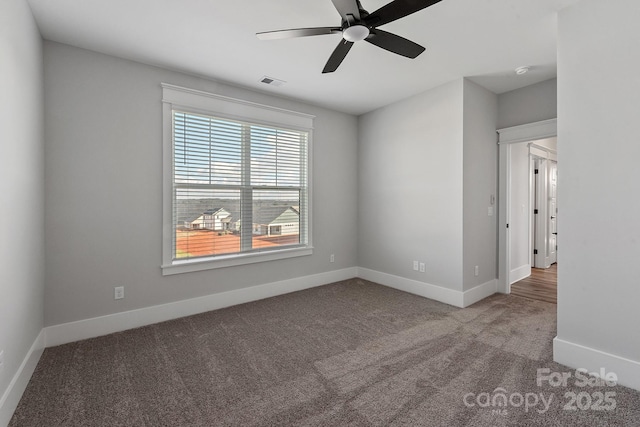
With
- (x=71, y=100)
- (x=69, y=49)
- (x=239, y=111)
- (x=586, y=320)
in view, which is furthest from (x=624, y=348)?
(x=69, y=49)

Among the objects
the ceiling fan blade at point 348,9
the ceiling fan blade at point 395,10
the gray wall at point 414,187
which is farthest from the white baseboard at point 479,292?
the ceiling fan blade at point 348,9

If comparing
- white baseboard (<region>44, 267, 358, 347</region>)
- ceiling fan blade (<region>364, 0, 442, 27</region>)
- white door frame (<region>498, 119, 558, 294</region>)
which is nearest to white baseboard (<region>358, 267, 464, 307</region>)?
white baseboard (<region>44, 267, 358, 347</region>)

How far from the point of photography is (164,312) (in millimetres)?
3164

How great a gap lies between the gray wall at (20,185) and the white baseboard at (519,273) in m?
5.35

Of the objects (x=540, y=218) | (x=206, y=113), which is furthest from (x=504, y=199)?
(x=206, y=113)

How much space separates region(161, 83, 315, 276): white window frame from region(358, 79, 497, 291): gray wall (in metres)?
1.34

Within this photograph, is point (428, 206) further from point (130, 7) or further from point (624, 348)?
point (130, 7)

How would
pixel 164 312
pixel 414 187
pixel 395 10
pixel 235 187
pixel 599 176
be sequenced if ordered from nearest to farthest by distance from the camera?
pixel 395 10
pixel 599 176
pixel 164 312
pixel 235 187
pixel 414 187

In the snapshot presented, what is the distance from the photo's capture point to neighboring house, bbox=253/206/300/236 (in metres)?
3.97

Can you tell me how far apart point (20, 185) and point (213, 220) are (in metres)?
1.75

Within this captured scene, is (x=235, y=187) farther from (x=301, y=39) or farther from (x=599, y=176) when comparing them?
(x=599, y=176)

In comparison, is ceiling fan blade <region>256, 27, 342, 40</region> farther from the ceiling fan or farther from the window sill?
the window sill

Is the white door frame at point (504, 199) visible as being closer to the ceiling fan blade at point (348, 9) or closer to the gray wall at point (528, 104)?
the gray wall at point (528, 104)

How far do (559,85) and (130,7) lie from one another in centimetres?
327
